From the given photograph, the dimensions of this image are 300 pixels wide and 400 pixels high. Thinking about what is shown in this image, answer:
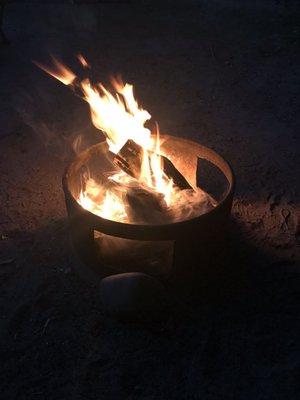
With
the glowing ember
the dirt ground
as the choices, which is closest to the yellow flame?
the glowing ember

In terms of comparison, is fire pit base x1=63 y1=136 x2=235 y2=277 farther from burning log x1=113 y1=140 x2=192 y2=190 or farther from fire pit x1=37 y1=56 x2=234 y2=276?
burning log x1=113 y1=140 x2=192 y2=190

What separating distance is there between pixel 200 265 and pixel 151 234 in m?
0.57

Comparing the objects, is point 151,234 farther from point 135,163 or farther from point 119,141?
point 119,141

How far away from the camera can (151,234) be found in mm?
2912

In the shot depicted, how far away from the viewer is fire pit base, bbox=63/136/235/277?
293cm

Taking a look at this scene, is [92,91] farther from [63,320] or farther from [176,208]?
[63,320]

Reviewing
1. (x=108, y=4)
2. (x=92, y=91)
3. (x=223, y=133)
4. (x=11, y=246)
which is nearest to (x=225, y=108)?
(x=223, y=133)

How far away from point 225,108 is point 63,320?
3.86 m

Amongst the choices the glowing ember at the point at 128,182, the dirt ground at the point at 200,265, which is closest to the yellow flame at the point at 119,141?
the glowing ember at the point at 128,182

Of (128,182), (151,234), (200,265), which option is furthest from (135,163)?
(200,265)

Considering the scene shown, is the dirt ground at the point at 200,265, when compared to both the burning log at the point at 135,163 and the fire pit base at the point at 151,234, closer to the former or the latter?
the fire pit base at the point at 151,234

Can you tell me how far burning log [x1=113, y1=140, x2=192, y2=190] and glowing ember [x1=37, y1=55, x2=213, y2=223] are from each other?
0.04m

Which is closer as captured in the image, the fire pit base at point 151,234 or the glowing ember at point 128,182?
the fire pit base at point 151,234

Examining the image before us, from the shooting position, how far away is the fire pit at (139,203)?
2998mm
